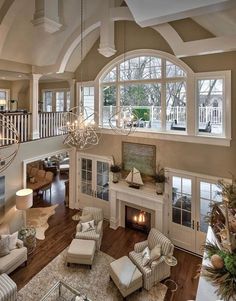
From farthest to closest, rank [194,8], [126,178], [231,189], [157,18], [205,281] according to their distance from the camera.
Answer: [126,178] < [157,18] < [194,8] < [231,189] < [205,281]

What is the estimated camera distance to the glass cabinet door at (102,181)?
855cm

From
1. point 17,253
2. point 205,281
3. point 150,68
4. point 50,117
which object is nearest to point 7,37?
point 50,117

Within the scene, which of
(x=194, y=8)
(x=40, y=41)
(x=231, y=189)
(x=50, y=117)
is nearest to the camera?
(x=231, y=189)

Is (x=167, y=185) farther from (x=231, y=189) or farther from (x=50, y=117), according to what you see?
(x=50, y=117)

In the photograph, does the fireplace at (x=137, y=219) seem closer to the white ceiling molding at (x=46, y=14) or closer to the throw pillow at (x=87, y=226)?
the throw pillow at (x=87, y=226)

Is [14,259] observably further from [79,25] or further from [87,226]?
[79,25]

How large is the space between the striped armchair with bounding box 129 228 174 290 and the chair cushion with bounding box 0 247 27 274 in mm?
2940

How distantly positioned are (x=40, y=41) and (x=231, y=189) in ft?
22.2

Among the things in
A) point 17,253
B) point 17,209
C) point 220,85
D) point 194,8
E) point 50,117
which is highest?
point 194,8

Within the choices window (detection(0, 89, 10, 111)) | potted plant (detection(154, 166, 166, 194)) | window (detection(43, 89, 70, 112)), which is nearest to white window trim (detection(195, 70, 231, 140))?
potted plant (detection(154, 166, 166, 194))

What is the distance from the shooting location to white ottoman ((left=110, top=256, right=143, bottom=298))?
503 centimetres

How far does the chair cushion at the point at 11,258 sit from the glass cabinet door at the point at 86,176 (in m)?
3.39

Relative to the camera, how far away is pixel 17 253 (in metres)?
6.01

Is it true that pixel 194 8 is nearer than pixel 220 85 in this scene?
Yes
